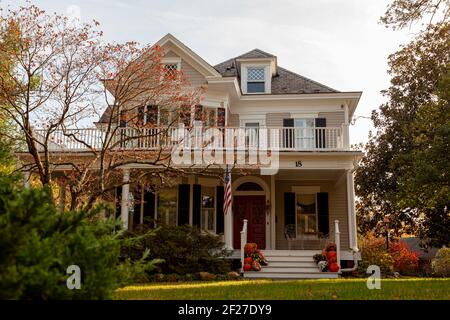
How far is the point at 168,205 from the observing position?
18078mm

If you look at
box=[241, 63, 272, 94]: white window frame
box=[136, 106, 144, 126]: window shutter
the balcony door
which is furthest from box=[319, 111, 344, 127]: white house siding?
box=[136, 106, 144, 126]: window shutter

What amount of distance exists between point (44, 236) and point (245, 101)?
51.1 ft

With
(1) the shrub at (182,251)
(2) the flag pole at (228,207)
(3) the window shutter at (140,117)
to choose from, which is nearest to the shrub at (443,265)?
(2) the flag pole at (228,207)

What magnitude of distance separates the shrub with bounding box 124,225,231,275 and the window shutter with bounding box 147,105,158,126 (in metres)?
3.46

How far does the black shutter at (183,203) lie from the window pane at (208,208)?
2.22 feet

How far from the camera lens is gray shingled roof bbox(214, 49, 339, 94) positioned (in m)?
19.4

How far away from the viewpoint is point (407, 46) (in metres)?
21.2

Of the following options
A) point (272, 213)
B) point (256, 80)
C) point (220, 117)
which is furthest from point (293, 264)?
point (256, 80)

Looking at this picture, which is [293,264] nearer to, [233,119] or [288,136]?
[288,136]

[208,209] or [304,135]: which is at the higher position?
[304,135]

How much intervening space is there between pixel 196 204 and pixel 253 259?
13.5 feet

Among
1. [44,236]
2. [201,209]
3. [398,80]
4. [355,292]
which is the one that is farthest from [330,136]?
[44,236]

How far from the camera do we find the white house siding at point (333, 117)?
18828mm

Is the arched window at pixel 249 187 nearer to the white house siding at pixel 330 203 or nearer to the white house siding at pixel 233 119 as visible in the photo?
the white house siding at pixel 330 203
